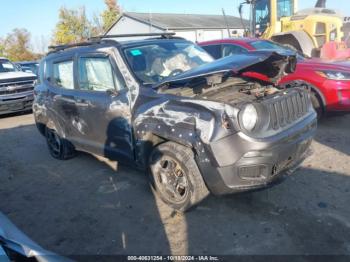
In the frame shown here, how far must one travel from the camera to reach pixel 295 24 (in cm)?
1080

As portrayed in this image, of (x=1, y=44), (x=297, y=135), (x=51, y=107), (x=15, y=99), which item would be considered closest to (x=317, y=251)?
(x=297, y=135)

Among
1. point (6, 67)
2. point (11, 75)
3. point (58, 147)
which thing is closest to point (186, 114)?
point (58, 147)

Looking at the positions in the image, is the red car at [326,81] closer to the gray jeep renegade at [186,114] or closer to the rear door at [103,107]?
the gray jeep renegade at [186,114]

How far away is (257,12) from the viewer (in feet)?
39.8

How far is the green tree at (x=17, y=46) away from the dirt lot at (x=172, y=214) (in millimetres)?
38101

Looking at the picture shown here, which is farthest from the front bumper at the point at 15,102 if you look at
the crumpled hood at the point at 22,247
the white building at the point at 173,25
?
the white building at the point at 173,25

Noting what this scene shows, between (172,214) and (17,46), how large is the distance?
138 feet

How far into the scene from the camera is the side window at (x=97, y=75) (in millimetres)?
4270

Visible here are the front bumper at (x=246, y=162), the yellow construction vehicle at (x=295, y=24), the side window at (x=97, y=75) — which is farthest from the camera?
the yellow construction vehicle at (x=295, y=24)

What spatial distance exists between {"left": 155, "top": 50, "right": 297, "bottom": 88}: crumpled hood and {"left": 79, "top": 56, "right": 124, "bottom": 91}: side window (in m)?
0.77

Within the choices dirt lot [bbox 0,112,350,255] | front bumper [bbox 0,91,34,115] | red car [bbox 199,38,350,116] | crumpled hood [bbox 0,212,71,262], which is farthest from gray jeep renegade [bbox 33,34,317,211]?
front bumper [bbox 0,91,34,115]

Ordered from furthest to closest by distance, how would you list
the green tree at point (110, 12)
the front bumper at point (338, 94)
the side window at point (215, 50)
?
the green tree at point (110, 12) < the side window at point (215, 50) < the front bumper at point (338, 94)

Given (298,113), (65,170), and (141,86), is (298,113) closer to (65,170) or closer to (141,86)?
(141,86)

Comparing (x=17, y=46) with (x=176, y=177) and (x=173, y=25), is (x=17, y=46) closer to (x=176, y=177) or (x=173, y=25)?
(x=173, y=25)
